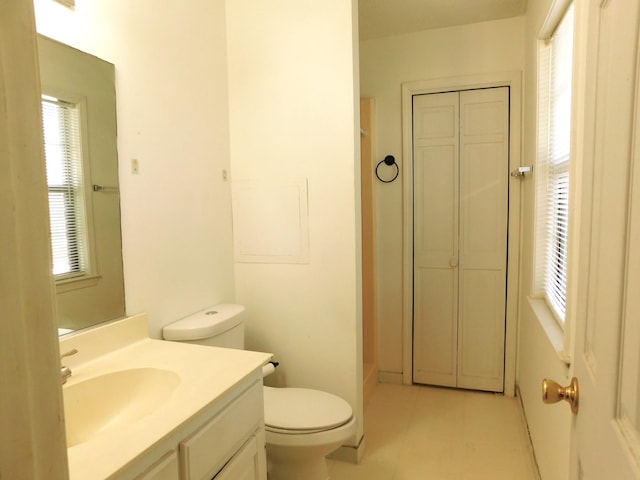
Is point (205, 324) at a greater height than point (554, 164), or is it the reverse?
point (554, 164)

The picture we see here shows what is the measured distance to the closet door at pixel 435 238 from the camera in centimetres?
291

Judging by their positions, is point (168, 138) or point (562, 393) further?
point (168, 138)

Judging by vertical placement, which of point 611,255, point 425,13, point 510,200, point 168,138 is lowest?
point 611,255

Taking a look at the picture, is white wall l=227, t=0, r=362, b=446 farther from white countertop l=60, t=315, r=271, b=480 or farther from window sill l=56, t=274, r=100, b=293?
window sill l=56, t=274, r=100, b=293

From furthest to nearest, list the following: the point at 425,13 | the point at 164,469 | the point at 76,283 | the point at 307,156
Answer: the point at 425,13 → the point at 307,156 → the point at 76,283 → the point at 164,469

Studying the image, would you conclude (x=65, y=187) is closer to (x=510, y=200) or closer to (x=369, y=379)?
(x=369, y=379)

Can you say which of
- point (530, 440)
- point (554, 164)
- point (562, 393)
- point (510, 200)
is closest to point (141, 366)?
point (562, 393)

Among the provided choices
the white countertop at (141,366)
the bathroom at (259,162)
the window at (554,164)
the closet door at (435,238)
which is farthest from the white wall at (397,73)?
the white countertop at (141,366)

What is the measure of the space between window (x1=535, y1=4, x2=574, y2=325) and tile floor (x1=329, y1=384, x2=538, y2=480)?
854 millimetres

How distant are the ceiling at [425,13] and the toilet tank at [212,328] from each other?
1.94 meters

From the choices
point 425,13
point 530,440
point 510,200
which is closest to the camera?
point 530,440

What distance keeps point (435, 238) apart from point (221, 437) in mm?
2198

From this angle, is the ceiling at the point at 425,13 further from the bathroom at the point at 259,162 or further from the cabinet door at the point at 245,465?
the cabinet door at the point at 245,465

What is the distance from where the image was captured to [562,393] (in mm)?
822
